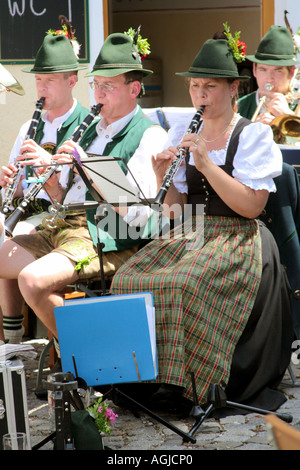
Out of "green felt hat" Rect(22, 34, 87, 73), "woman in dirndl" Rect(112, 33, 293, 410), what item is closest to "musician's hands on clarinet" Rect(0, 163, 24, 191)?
"green felt hat" Rect(22, 34, 87, 73)

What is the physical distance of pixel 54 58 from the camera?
4.73m

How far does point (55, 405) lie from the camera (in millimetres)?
3025

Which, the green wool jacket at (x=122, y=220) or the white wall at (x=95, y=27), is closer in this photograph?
the green wool jacket at (x=122, y=220)

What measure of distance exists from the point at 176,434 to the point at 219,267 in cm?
83

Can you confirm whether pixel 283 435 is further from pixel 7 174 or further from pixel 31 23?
pixel 31 23

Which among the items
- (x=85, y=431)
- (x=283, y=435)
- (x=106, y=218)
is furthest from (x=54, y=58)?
(x=283, y=435)

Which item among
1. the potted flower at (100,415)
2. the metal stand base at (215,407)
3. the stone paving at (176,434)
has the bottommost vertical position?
the stone paving at (176,434)

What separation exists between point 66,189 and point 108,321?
4.21 ft

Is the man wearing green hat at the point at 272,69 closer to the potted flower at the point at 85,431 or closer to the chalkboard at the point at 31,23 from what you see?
the chalkboard at the point at 31,23

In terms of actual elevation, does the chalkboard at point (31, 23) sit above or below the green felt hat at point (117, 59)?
above

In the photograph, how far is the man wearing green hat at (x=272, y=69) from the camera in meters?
5.23

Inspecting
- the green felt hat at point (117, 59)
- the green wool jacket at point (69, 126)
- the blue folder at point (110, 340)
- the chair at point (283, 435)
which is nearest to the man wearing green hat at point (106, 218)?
the green felt hat at point (117, 59)

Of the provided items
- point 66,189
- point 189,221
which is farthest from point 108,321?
point 66,189
